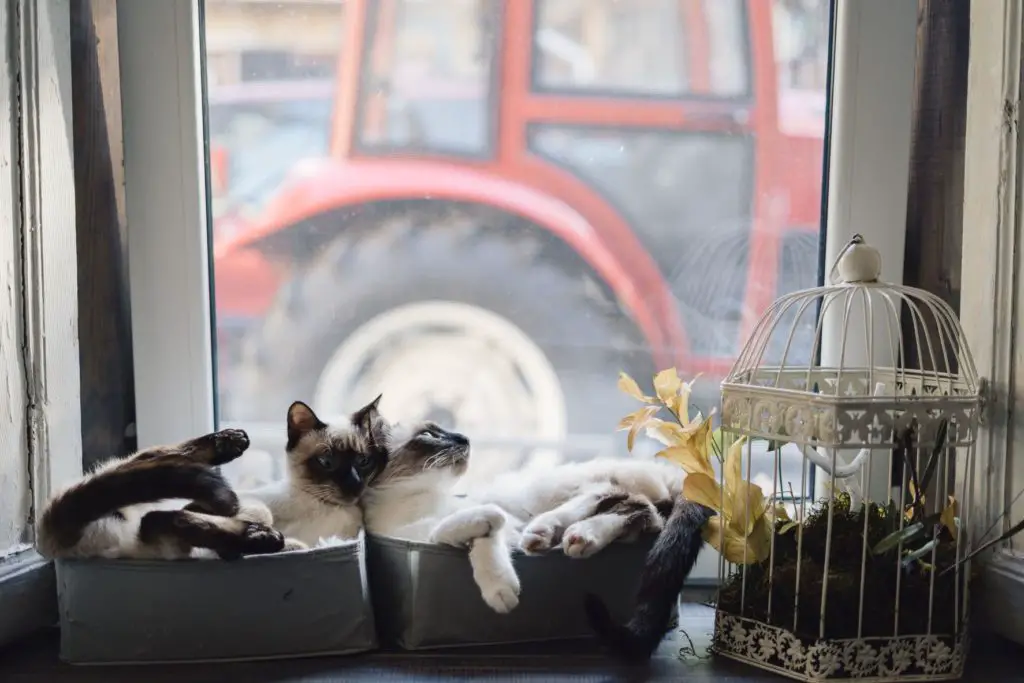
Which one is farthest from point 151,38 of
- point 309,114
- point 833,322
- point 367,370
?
point 833,322

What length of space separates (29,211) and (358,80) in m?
0.42

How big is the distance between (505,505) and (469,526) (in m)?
0.14

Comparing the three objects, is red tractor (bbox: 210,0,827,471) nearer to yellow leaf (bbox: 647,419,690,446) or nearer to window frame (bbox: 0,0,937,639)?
window frame (bbox: 0,0,937,639)

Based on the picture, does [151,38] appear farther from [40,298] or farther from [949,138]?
[949,138]

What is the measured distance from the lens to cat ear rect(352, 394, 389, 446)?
0.98m

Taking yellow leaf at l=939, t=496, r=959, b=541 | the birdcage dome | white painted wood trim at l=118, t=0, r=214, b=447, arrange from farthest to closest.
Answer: white painted wood trim at l=118, t=0, r=214, b=447, yellow leaf at l=939, t=496, r=959, b=541, the birdcage dome

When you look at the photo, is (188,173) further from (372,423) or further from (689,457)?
(689,457)

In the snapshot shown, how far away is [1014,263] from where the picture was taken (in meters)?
0.89

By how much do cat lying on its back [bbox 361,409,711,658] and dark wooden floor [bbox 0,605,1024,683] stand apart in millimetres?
45

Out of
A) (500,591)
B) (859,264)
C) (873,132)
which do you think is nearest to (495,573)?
(500,591)

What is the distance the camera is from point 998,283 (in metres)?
0.90

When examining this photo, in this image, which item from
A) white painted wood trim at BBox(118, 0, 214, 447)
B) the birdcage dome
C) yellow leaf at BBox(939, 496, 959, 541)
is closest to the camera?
the birdcage dome

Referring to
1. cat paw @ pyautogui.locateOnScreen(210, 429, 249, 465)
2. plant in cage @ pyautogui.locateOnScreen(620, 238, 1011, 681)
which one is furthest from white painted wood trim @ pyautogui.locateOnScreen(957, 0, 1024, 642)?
cat paw @ pyautogui.locateOnScreen(210, 429, 249, 465)

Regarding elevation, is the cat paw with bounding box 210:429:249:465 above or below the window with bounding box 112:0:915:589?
below
